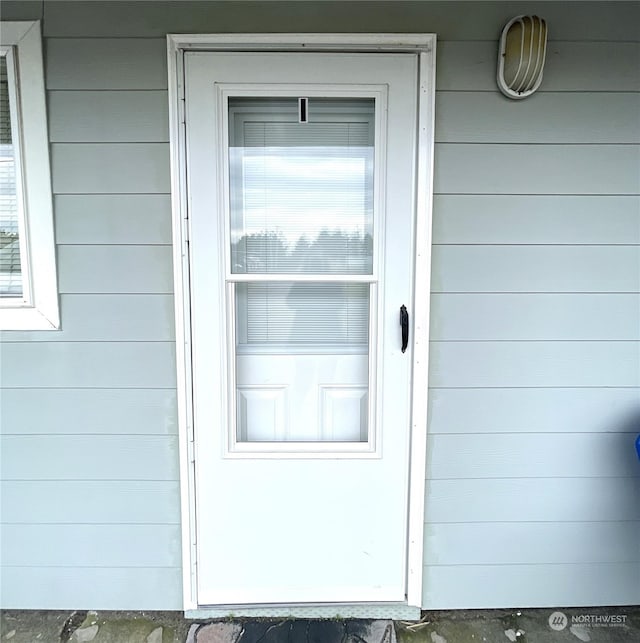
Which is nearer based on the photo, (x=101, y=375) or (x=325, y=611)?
(x=101, y=375)

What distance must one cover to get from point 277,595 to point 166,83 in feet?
5.79

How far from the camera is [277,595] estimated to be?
157 centimetres

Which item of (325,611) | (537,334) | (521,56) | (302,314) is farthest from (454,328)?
(325,611)

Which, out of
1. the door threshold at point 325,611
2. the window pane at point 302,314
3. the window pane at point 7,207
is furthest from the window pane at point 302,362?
the window pane at point 7,207

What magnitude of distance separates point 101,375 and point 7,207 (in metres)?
0.62

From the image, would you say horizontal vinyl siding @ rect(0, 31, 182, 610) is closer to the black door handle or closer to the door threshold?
the door threshold

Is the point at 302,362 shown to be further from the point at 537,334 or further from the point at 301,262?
the point at 537,334

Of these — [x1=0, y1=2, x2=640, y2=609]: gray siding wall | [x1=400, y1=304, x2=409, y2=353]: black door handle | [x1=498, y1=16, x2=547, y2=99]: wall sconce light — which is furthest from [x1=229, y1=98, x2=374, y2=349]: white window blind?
[x1=498, y1=16, x2=547, y2=99]: wall sconce light

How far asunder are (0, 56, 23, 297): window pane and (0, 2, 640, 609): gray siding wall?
15cm

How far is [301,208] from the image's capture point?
1.44 m

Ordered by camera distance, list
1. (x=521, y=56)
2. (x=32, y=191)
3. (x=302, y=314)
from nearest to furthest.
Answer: (x=521, y=56) → (x=32, y=191) → (x=302, y=314)

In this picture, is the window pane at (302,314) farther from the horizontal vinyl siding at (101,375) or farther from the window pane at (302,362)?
the horizontal vinyl siding at (101,375)

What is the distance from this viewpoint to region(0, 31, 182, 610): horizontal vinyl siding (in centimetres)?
136

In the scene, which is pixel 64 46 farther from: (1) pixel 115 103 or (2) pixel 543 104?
(2) pixel 543 104
